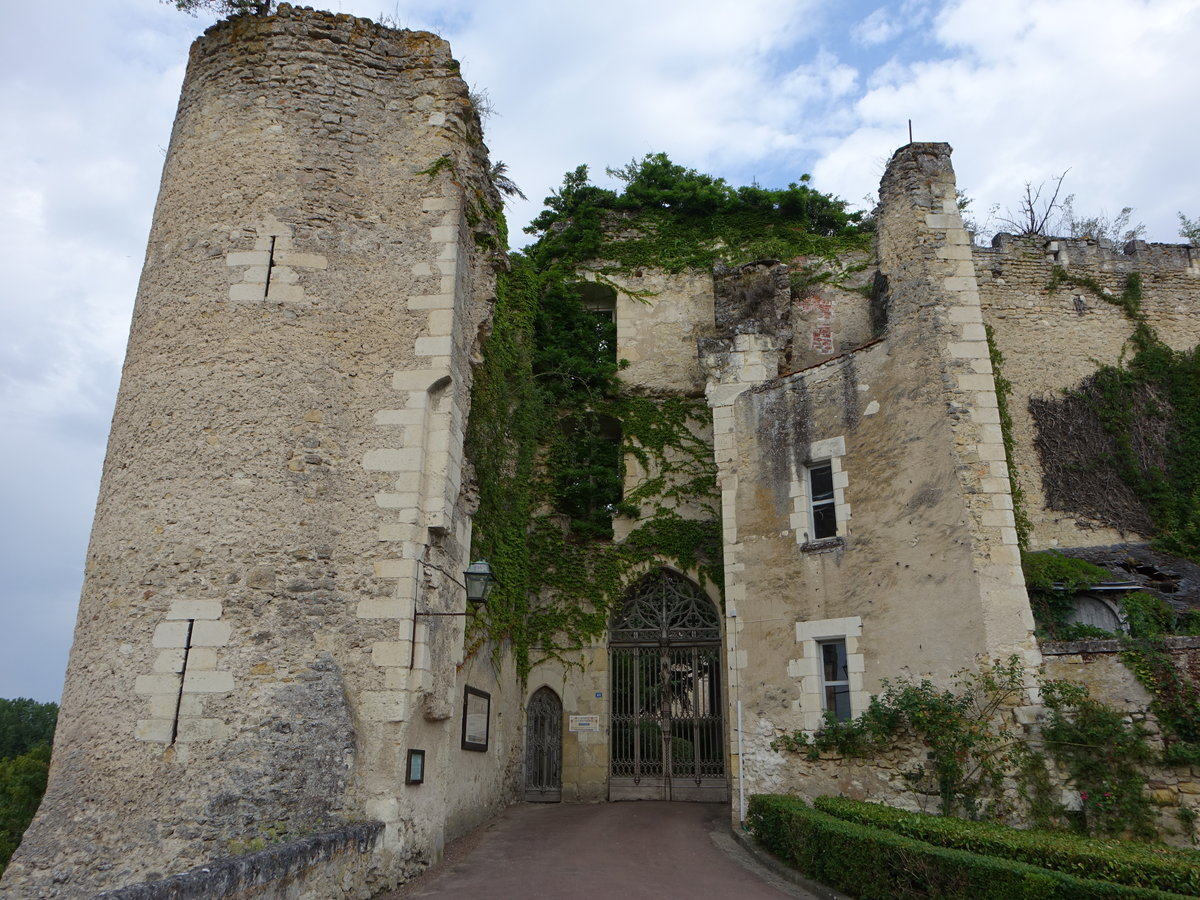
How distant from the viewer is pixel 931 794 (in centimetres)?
802

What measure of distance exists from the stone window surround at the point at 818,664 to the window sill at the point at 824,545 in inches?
31.4

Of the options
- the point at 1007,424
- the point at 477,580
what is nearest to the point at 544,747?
the point at 477,580

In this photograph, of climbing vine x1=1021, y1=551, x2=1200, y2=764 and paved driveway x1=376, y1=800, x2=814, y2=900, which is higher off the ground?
climbing vine x1=1021, y1=551, x2=1200, y2=764

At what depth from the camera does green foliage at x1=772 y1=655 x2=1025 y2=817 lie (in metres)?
7.66

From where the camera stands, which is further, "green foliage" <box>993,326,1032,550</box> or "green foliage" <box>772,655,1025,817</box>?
"green foliage" <box>993,326,1032,550</box>

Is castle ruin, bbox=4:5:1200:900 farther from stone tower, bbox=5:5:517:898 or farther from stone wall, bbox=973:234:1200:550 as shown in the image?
stone wall, bbox=973:234:1200:550

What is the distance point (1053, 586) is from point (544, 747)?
6974 millimetres

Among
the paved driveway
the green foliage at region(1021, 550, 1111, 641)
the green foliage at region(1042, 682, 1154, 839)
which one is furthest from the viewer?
the green foliage at region(1021, 550, 1111, 641)

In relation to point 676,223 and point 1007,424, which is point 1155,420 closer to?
point 1007,424


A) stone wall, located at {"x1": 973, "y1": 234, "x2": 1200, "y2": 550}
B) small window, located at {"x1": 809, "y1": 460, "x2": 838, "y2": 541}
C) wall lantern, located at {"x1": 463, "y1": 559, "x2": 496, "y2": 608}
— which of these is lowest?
wall lantern, located at {"x1": 463, "y1": 559, "x2": 496, "y2": 608}

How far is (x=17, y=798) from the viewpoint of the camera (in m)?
8.03

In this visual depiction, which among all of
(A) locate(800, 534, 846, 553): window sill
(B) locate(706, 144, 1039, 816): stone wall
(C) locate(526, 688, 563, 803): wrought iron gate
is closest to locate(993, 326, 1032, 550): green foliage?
(B) locate(706, 144, 1039, 816): stone wall

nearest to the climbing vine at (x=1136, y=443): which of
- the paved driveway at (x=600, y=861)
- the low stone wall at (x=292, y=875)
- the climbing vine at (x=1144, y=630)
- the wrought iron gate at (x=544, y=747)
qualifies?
the climbing vine at (x=1144, y=630)

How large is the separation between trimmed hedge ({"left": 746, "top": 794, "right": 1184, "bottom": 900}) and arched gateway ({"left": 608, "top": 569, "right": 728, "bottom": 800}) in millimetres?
4002
